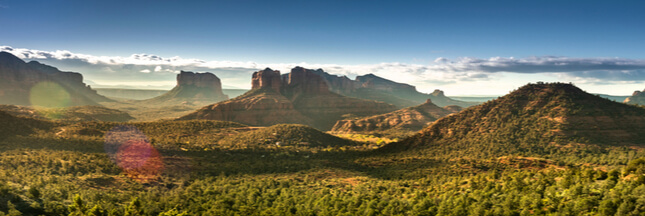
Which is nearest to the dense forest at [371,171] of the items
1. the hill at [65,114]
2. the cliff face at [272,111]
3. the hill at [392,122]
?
the cliff face at [272,111]

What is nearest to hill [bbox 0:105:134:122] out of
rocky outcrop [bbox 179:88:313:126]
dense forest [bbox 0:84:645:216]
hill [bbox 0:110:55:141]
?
rocky outcrop [bbox 179:88:313:126]

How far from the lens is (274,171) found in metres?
54.1

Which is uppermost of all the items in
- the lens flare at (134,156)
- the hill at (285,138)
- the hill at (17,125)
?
the hill at (17,125)

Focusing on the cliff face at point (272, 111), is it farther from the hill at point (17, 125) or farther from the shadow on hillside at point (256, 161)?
the shadow on hillside at point (256, 161)

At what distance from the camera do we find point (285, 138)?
9581 centimetres

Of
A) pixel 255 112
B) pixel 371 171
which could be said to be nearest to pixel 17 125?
pixel 371 171

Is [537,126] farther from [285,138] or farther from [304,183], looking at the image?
[285,138]

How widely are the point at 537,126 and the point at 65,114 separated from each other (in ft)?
643

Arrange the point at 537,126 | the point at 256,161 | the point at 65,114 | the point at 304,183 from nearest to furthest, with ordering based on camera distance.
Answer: the point at 304,183
the point at 537,126
the point at 256,161
the point at 65,114

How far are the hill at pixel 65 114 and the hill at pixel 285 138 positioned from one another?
8900cm

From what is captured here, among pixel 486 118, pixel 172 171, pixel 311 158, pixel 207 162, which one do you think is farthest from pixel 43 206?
pixel 486 118

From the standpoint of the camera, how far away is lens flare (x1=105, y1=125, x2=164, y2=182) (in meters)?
46.3

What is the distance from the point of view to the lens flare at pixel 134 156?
152 feet

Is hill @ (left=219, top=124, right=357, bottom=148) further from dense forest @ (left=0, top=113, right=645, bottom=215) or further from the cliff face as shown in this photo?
the cliff face
